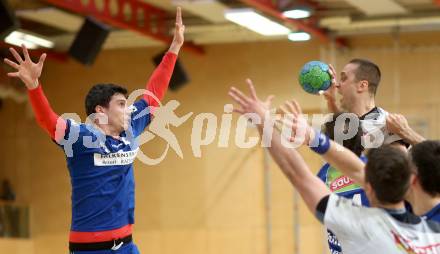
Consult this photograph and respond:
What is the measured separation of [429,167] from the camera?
3863mm

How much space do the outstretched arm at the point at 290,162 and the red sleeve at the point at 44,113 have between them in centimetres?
221

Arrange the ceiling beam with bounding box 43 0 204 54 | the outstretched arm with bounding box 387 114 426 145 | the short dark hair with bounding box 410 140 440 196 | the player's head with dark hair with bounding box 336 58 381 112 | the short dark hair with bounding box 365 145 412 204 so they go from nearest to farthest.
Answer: the short dark hair with bounding box 365 145 412 204 < the short dark hair with bounding box 410 140 440 196 < the outstretched arm with bounding box 387 114 426 145 < the player's head with dark hair with bounding box 336 58 381 112 < the ceiling beam with bounding box 43 0 204 54

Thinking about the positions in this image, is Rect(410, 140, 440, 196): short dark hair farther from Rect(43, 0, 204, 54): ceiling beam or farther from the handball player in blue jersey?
Rect(43, 0, 204, 54): ceiling beam

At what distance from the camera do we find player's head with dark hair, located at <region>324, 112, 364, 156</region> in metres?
5.16

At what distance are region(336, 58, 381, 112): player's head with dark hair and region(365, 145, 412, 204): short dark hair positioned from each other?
2.61m

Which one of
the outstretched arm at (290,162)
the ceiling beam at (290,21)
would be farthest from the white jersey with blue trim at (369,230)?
the ceiling beam at (290,21)

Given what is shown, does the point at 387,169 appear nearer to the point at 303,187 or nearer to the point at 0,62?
the point at 303,187

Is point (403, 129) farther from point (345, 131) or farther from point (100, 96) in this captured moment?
point (100, 96)

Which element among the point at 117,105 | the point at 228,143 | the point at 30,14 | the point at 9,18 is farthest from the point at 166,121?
the point at 117,105

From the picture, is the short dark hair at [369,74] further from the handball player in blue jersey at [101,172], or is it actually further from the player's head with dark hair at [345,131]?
the handball player in blue jersey at [101,172]

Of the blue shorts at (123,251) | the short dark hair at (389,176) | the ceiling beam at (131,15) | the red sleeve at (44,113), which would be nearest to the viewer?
the short dark hair at (389,176)

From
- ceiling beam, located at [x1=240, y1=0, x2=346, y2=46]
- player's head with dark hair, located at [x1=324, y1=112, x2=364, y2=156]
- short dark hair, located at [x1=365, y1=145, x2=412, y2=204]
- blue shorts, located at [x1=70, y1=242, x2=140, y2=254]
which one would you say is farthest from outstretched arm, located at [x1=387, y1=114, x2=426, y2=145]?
ceiling beam, located at [x1=240, y1=0, x2=346, y2=46]

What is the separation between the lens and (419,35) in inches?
566

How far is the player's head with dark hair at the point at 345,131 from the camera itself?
516 cm
